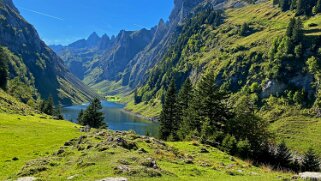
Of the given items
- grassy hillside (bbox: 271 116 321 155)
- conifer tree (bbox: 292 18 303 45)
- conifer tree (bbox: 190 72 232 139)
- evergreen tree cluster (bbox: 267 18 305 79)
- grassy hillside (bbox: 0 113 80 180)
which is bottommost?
grassy hillside (bbox: 271 116 321 155)

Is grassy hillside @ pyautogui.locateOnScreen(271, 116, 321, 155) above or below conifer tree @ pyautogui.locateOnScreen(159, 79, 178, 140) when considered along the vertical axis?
below

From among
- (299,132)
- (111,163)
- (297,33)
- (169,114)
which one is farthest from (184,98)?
(297,33)

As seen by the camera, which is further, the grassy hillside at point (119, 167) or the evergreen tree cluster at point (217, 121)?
the evergreen tree cluster at point (217, 121)

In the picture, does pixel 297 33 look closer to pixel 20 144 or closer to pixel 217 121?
pixel 217 121

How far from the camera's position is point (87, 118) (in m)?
121

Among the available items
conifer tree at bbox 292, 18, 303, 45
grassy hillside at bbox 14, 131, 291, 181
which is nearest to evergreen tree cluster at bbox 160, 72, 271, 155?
grassy hillside at bbox 14, 131, 291, 181

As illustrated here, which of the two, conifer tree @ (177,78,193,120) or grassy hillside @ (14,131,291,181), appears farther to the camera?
conifer tree @ (177,78,193,120)

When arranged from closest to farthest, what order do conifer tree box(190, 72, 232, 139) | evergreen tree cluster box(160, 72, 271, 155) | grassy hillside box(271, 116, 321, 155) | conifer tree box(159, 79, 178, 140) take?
evergreen tree cluster box(160, 72, 271, 155) < conifer tree box(190, 72, 232, 139) < conifer tree box(159, 79, 178, 140) < grassy hillside box(271, 116, 321, 155)

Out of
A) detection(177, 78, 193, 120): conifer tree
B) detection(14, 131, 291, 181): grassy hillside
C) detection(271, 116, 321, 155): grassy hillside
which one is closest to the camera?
detection(14, 131, 291, 181): grassy hillside

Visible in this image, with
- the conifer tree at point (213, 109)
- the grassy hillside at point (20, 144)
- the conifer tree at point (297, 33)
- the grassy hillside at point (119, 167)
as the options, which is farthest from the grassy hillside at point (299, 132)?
the grassy hillside at point (119, 167)

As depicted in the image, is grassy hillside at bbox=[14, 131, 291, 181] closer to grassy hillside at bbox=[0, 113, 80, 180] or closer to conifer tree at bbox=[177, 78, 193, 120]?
grassy hillside at bbox=[0, 113, 80, 180]

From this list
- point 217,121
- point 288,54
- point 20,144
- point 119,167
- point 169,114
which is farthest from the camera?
point 288,54

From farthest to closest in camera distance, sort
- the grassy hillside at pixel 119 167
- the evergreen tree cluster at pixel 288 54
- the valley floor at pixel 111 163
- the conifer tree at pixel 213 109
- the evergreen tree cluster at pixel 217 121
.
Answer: the evergreen tree cluster at pixel 288 54, the conifer tree at pixel 213 109, the evergreen tree cluster at pixel 217 121, the valley floor at pixel 111 163, the grassy hillside at pixel 119 167

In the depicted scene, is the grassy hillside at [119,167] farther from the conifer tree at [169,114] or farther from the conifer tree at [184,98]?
the conifer tree at [184,98]
